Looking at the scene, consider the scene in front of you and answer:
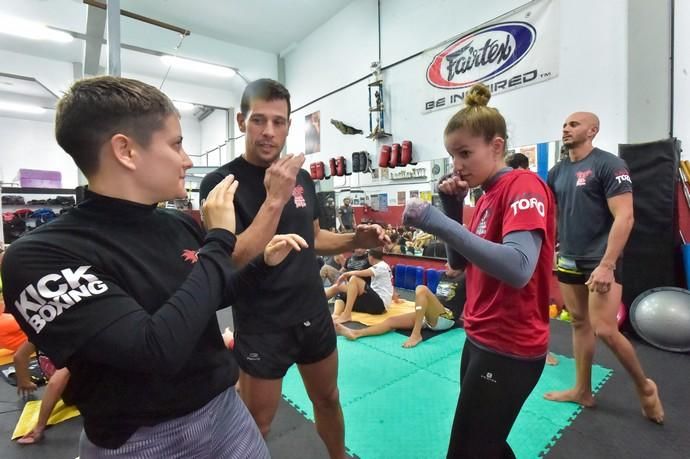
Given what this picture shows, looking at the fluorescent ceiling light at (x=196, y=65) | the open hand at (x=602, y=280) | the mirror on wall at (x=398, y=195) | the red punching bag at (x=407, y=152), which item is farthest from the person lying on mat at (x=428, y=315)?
the fluorescent ceiling light at (x=196, y=65)

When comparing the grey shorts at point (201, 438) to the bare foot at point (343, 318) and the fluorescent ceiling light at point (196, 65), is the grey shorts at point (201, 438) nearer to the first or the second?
the bare foot at point (343, 318)

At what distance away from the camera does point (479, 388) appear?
121 cm

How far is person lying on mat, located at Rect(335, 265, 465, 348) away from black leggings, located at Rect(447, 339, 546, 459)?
8.55ft

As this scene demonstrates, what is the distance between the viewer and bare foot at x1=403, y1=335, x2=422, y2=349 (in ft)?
12.1

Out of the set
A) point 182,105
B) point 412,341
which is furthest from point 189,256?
point 182,105

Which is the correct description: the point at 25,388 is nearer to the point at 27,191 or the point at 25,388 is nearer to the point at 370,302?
the point at 370,302

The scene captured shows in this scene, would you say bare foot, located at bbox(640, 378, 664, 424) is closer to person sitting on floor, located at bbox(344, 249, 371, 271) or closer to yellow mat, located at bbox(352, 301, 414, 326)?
yellow mat, located at bbox(352, 301, 414, 326)

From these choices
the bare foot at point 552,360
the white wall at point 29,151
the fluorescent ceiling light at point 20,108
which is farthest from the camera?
the white wall at point 29,151

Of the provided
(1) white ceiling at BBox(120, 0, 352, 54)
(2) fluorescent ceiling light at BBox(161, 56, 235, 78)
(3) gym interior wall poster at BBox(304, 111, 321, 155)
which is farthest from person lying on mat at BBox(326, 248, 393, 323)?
(2) fluorescent ceiling light at BBox(161, 56, 235, 78)

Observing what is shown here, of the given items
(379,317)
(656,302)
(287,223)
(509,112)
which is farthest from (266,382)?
(509,112)

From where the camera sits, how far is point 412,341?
3.72 meters

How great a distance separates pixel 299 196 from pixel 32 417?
2.57m

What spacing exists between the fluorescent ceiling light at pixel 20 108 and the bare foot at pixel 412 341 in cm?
1437

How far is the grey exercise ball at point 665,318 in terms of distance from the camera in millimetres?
3197
